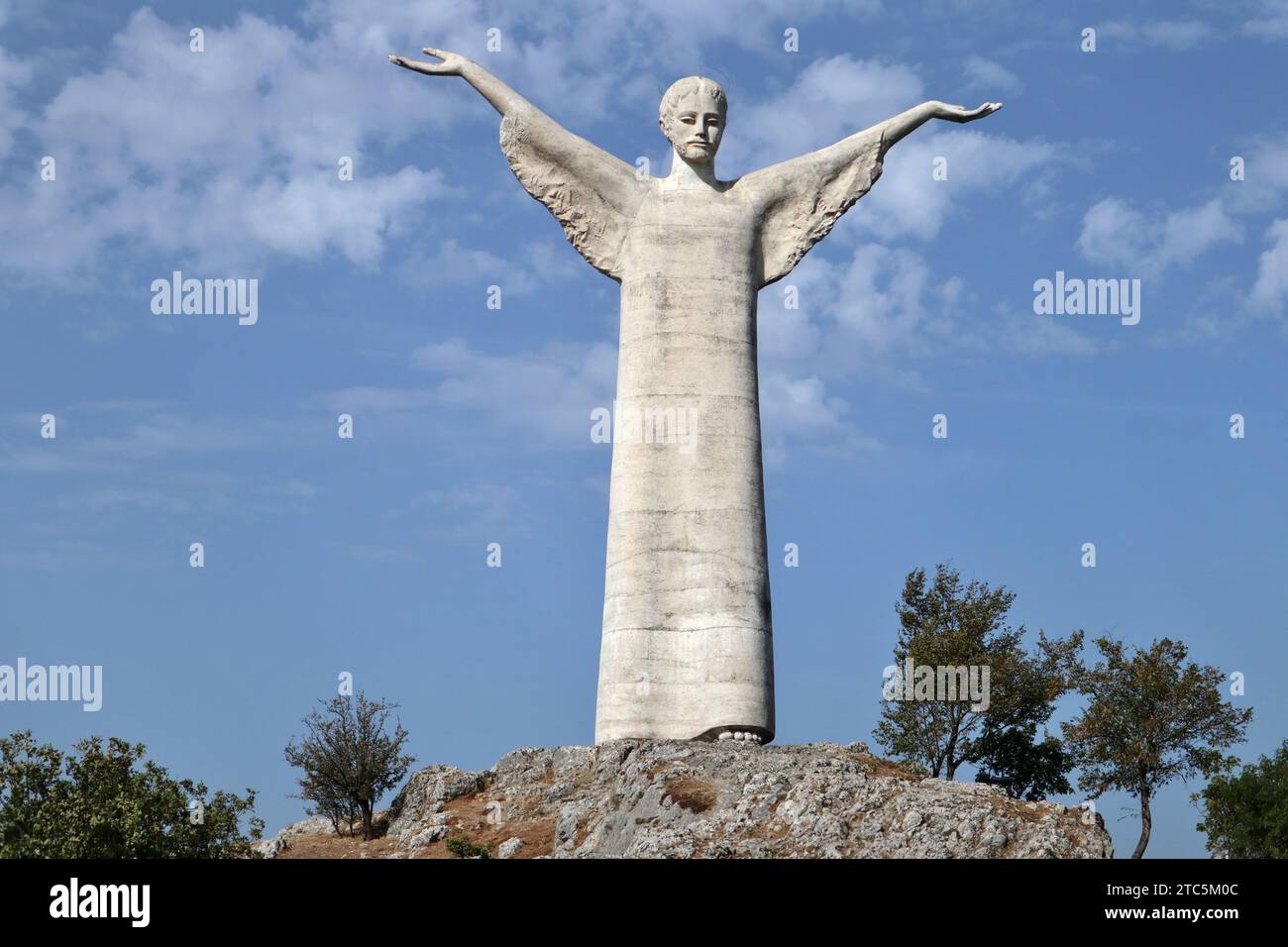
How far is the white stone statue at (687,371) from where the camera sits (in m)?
27.8

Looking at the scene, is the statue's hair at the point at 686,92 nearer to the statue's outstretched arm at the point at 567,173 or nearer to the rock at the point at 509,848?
the statue's outstretched arm at the point at 567,173

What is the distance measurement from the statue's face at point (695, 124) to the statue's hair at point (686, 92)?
0.17 feet

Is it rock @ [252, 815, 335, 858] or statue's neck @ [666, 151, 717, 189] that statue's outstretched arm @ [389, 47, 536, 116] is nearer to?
statue's neck @ [666, 151, 717, 189]

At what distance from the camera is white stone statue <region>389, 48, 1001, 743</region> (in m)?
27.8

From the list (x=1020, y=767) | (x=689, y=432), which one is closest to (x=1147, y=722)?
(x=1020, y=767)

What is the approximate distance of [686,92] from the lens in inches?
1150

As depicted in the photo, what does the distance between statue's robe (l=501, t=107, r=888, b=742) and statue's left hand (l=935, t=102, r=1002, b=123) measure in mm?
2895

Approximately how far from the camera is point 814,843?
77.6 feet

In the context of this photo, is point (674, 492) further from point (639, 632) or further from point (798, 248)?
point (798, 248)

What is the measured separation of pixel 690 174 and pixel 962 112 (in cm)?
485

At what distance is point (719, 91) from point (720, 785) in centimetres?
1147

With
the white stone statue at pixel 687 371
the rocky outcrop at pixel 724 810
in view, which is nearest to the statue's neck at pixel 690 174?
the white stone statue at pixel 687 371

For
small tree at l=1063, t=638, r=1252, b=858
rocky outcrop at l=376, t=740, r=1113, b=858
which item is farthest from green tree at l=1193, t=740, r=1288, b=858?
rocky outcrop at l=376, t=740, r=1113, b=858
